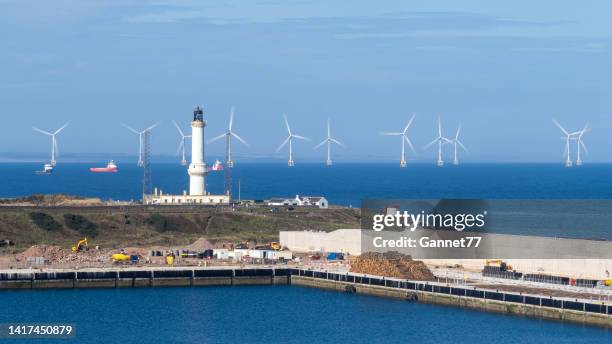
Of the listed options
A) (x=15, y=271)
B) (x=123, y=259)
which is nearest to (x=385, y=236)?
(x=123, y=259)

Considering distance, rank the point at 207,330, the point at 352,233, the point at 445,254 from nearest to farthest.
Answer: the point at 207,330 → the point at 445,254 → the point at 352,233

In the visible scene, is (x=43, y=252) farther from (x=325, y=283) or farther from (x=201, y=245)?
(x=325, y=283)

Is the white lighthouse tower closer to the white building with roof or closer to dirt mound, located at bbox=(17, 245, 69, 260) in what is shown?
the white building with roof

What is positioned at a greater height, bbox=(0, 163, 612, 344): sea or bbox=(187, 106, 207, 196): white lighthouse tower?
bbox=(187, 106, 207, 196): white lighthouse tower

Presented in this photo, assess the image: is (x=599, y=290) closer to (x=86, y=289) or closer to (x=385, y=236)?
(x=385, y=236)

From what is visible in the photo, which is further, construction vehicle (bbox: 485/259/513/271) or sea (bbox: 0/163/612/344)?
construction vehicle (bbox: 485/259/513/271)

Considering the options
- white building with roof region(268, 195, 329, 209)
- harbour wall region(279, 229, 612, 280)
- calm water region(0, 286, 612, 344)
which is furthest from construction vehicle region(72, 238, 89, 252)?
white building with roof region(268, 195, 329, 209)

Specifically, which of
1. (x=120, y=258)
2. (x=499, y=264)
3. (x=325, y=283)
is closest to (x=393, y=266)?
(x=325, y=283)
